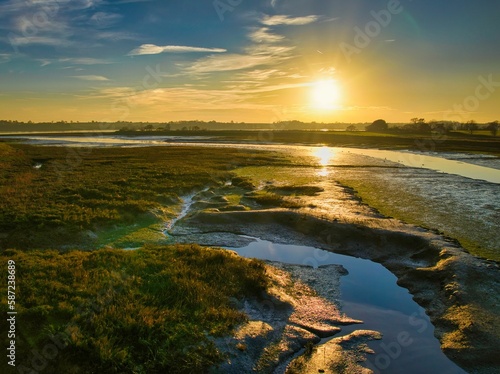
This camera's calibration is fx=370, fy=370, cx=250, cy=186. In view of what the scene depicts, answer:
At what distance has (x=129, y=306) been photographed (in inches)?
393

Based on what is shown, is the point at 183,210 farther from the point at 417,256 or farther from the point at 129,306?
the point at 129,306

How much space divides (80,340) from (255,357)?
418 cm

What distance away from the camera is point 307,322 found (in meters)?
11.2

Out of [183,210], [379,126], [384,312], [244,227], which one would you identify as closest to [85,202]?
[183,210]

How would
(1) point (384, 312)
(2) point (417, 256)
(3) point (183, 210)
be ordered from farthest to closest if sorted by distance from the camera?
(3) point (183, 210) → (2) point (417, 256) → (1) point (384, 312)

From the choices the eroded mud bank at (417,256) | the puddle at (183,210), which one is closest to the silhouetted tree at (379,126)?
the puddle at (183,210)

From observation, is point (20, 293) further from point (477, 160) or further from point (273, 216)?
point (477, 160)

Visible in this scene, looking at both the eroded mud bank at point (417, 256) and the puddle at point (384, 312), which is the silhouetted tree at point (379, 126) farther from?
the puddle at point (384, 312)

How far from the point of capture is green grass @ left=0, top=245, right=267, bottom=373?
8336 millimetres

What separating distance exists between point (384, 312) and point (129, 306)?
7.92m

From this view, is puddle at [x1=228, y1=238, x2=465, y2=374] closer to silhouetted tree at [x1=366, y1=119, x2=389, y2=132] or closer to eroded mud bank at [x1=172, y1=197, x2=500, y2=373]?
eroded mud bank at [x1=172, y1=197, x2=500, y2=373]

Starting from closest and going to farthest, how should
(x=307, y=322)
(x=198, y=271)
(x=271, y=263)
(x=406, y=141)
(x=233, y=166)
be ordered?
1. (x=307, y=322)
2. (x=198, y=271)
3. (x=271, y=263)
4. (x=233, y=166)
5. (x=406, y=141)

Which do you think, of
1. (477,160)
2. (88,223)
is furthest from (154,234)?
(477,160)

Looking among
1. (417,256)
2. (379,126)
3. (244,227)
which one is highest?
(379,126)
